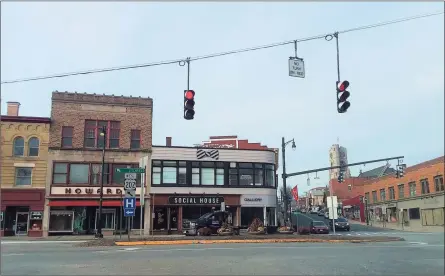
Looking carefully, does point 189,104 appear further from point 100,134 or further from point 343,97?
point 100,134

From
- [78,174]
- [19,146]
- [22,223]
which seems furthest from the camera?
[78,174]

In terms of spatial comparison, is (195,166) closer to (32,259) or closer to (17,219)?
(17,219)

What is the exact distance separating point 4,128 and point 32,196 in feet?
19.8

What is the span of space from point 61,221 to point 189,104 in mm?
25261

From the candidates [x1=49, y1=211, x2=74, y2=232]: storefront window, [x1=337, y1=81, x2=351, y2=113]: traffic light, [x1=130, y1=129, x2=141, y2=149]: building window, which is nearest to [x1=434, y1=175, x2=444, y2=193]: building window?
[x1=337, y1=81, x2=351, y2=113]: traffic light

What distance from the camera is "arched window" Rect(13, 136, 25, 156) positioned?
3566 cm

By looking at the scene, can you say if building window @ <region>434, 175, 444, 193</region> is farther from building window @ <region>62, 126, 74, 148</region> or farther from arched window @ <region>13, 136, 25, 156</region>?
arched window @ <region>13, 136, 25, 156</region>

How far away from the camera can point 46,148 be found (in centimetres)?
3619

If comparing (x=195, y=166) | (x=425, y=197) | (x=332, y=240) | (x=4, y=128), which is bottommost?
(x=332, y=240)

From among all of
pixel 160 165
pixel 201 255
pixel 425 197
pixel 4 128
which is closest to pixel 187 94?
pixel 201 255

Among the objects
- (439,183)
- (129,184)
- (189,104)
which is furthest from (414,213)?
(129,184)

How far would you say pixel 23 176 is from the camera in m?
35.5

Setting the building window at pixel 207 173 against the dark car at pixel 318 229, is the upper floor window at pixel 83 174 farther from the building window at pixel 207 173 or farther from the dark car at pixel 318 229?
the dark car at pixel 318 229

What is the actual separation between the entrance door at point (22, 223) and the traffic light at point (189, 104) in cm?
2570
